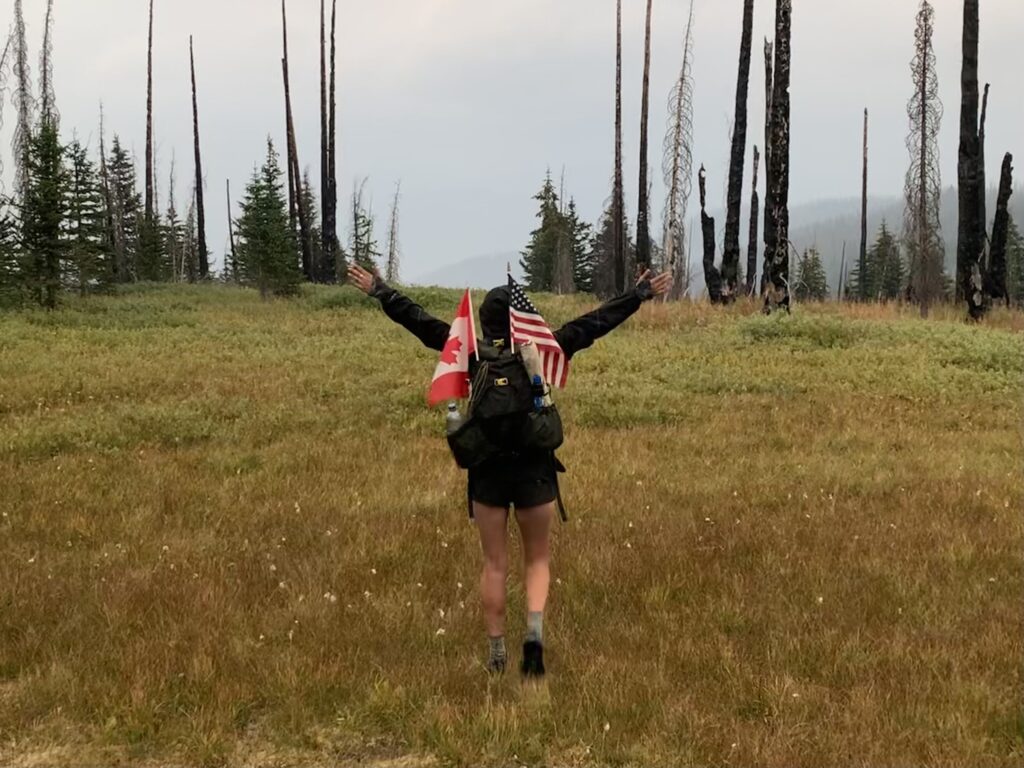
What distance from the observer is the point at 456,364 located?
14.6 feet

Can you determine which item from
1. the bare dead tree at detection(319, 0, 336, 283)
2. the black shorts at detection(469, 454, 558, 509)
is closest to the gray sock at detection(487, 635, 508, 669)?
the black shorts at detection(469, 454, 558, 509)

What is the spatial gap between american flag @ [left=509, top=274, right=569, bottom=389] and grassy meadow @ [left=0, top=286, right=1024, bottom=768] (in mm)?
1700

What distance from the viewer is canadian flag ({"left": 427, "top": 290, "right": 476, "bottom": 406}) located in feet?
14.5

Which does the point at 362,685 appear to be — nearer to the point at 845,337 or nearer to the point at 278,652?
the point at 278,652

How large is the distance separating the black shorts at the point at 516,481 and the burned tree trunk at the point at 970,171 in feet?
68.5

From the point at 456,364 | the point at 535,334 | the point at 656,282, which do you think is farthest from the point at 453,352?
the point at 656,282

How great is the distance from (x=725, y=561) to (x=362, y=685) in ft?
10.1

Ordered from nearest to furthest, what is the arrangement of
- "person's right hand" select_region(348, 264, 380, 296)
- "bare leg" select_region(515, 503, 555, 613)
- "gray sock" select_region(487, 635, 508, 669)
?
"bare leg" select_region(515, 503, 555, 613)
"gray sock" select_region(487, 635, 508, 669)
"person's right hand" select_region(348, 264, 380, 296)

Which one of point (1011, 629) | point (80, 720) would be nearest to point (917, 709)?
point (1011, 629)

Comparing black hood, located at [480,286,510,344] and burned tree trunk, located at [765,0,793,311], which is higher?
burned tree trunk, located at [765,0,793,311]

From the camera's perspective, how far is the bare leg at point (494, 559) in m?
4.50

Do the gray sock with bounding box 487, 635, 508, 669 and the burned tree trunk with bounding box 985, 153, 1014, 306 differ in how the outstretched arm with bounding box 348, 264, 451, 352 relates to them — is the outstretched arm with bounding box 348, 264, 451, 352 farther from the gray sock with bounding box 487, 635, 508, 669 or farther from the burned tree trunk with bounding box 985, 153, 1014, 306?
the burned tree trunk with bounding box 985, 153, 1014, 306

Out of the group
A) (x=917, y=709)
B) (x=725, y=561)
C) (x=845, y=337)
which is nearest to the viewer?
(x=917, y=709)

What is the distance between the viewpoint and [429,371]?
50.0ft
